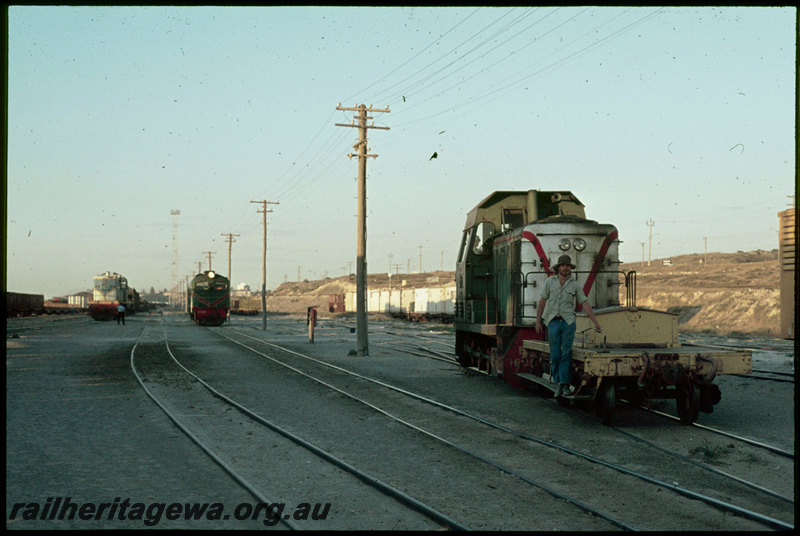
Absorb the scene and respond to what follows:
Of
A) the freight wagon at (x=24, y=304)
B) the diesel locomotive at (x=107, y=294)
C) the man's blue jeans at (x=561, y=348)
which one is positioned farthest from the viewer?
the freight wagon at (x=24, y=304)

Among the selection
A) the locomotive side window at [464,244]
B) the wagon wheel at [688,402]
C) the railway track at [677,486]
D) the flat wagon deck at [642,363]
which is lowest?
the railway track at [677,486]

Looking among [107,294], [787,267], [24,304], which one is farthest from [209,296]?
[787,267]

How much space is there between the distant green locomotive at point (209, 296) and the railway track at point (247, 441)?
3105 centimetres

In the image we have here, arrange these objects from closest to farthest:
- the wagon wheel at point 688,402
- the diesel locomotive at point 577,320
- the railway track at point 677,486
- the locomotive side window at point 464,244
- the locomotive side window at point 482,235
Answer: the railway track at point 677,486 < the diesel locomotive at point 577,320 < the wagon wheel at point 688,402 < the locomotive side window at point 482,235 < the locomotive side window at point 464,244

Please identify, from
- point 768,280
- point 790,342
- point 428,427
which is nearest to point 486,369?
point 428,427

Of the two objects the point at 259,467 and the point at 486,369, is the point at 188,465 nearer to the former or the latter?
the point at 259,467

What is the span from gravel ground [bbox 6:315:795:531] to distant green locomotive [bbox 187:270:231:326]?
1229 inches

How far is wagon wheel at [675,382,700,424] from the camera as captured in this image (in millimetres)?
8820

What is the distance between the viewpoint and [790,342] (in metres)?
28.2

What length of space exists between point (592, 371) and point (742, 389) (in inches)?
252

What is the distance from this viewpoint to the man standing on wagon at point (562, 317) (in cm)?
891

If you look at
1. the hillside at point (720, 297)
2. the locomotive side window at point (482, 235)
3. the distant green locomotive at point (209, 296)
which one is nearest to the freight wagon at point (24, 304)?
the distant green locomotive at point (209, 296)

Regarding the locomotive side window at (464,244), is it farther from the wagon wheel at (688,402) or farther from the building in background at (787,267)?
the building in background at (787,267)

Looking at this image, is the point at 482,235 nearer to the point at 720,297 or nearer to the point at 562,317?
the point at 562,317
